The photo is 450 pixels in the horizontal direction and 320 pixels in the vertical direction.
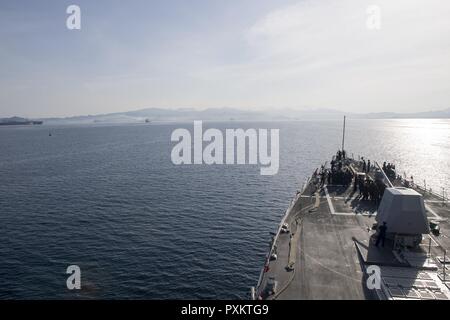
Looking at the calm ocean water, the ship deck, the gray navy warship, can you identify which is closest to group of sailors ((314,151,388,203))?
the gray navy warship

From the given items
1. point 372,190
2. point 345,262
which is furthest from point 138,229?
point 372,190

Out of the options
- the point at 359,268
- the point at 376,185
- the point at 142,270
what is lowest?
the point at 142,270

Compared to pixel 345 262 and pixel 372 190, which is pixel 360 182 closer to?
pixel 372 190

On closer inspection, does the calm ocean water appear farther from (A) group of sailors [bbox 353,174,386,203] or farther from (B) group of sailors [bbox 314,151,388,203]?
(A) group of sailors [bbox 353,174,386,203]

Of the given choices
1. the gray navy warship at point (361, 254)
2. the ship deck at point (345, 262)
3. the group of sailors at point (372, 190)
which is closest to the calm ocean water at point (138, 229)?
the ship deck at point (345, 262)

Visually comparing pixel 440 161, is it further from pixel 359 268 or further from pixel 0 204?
pixel 0 204
